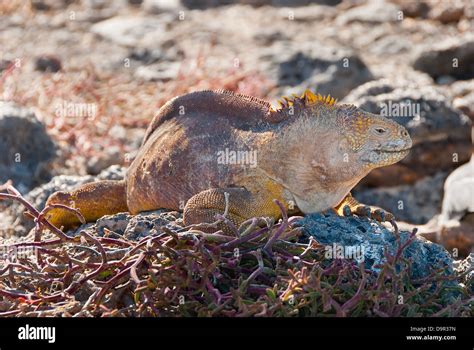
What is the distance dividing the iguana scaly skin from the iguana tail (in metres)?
0.69

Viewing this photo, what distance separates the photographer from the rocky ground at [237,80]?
35.1 ft

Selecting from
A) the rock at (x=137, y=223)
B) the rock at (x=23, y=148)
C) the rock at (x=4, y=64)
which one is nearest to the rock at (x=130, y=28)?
the rock at (x=4, y=64)

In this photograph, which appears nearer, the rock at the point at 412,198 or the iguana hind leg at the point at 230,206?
the iguana hind leg at the point at 230,206

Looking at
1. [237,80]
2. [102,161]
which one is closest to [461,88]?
[237,80]

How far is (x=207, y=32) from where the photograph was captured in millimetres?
19188

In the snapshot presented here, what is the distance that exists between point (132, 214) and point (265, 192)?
1.33 metres

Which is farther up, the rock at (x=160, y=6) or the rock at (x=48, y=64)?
the rock at (x=160, y=6)

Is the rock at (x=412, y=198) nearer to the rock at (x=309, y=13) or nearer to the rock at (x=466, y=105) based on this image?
the rock at (x=466, y=105)

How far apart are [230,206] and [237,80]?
9.52 m

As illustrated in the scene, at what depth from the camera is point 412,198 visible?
1258cm

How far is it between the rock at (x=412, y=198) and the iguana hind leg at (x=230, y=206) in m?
5.11

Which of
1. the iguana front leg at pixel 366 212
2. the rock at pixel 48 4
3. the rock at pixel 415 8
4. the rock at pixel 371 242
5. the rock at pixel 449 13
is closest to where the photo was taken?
the rock at pixel 371 242

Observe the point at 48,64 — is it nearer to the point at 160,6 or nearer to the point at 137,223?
the point at 160,6

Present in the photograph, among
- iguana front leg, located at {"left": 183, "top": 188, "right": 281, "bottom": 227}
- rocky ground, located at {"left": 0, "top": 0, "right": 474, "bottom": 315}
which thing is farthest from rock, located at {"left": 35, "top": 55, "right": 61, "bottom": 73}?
iguana front leg, located at {"left": 183, "top": 188, "right": 281, "bottom": 227}
